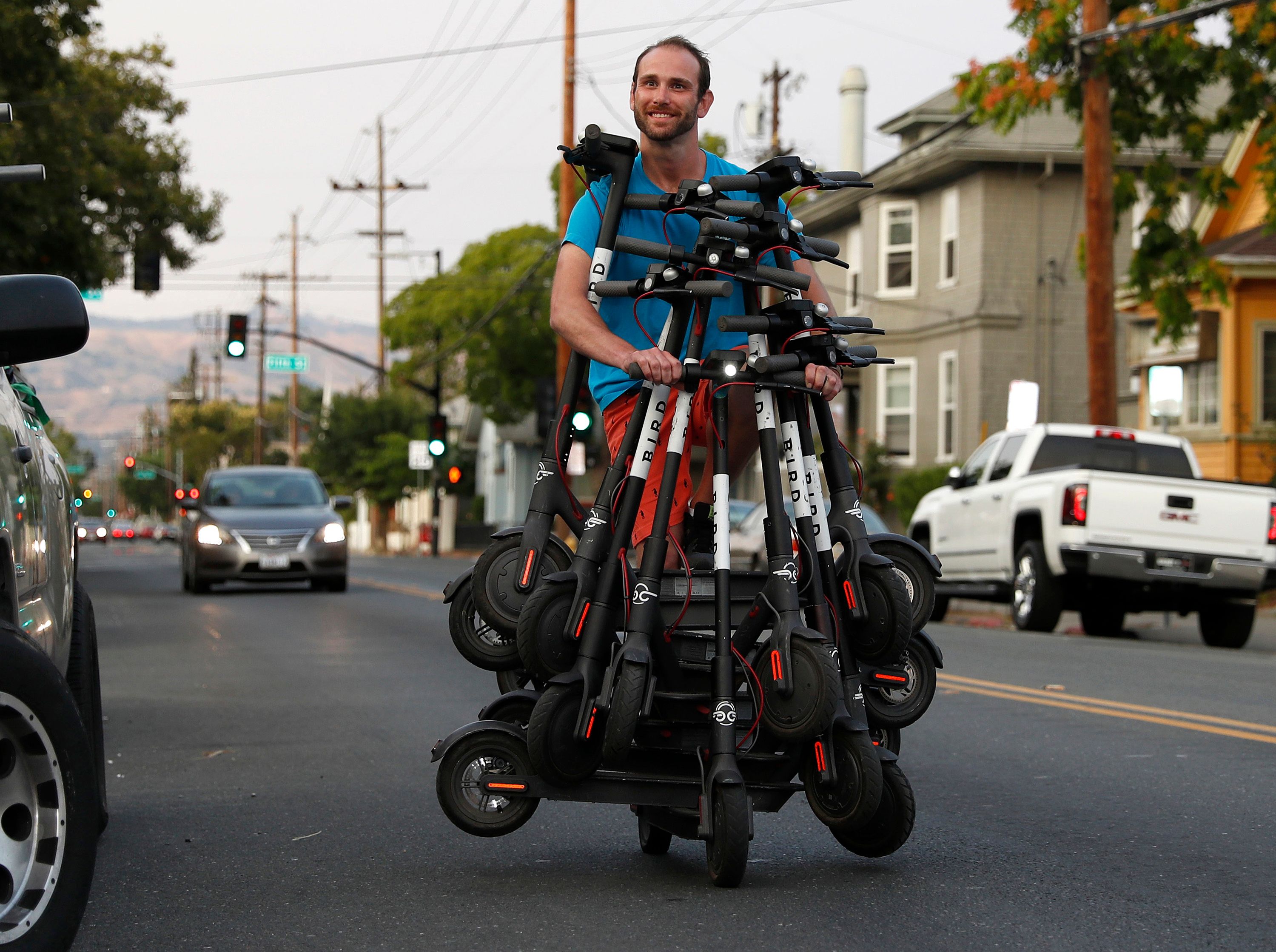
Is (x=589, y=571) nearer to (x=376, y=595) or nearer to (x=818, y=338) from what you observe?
(x=818, y=338)

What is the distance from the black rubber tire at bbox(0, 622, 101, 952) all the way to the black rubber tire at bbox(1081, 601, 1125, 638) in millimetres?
15136

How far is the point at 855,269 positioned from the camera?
3878cm

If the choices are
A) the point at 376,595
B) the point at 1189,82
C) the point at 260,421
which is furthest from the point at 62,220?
the point at 260,421

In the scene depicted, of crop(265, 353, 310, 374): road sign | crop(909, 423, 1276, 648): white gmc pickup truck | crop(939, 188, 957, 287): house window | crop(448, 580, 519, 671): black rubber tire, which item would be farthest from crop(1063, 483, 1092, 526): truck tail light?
crop(265, 353, 310, 374): road sign

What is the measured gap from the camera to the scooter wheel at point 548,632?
14.5 feet

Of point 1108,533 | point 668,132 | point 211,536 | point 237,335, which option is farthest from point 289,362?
point 668,132

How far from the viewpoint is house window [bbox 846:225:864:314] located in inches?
1474

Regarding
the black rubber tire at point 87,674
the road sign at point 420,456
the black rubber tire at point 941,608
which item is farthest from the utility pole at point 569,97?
the black rubber tire at point 87,674

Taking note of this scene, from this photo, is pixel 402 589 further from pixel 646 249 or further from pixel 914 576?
pixel 646 249

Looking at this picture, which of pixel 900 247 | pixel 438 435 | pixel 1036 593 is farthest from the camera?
pixel 438 435

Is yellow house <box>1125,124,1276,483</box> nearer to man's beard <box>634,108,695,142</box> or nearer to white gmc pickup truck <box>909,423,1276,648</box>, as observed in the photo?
white gmc pickup truck <box>909,423,1276,648</box>

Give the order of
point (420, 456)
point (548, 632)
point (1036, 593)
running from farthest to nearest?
point (420, 456) → point (1036, 593) → point (548, 632)

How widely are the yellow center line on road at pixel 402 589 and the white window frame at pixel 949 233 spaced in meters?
14.3

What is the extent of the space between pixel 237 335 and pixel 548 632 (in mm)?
34147
